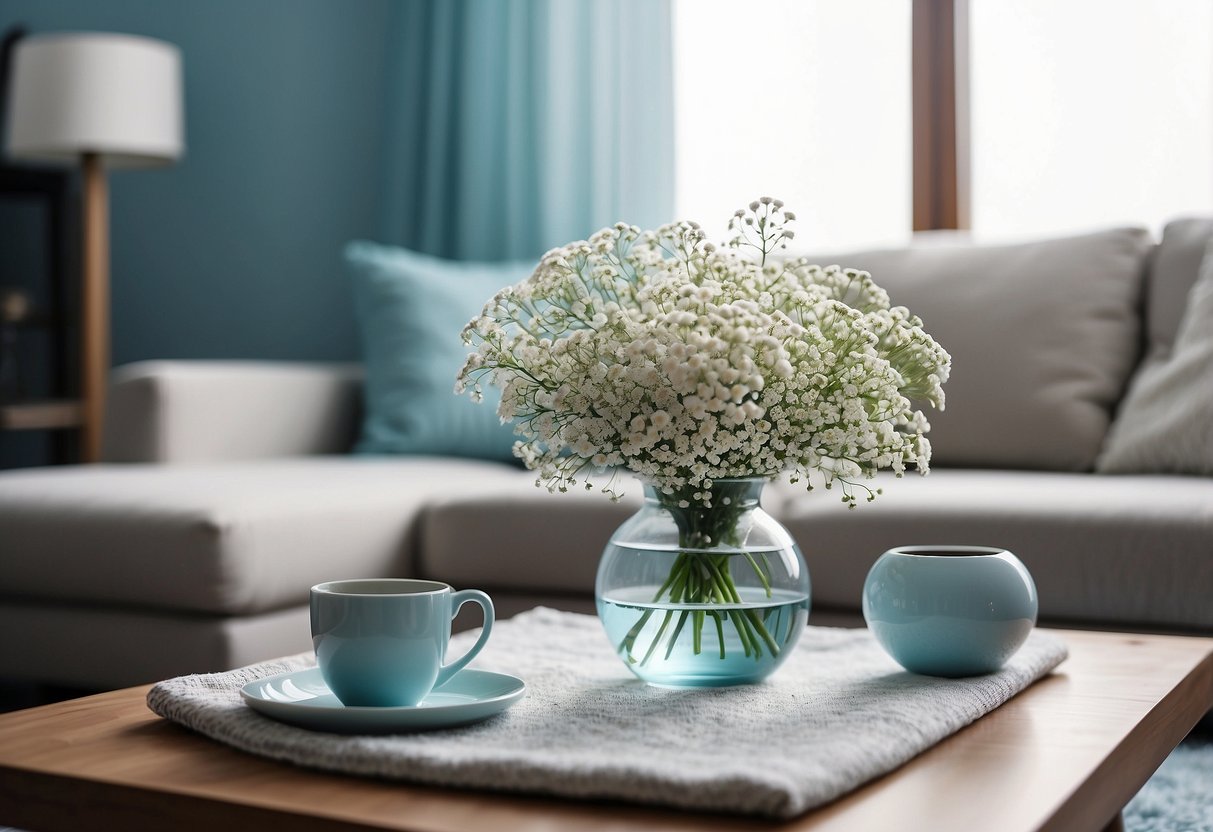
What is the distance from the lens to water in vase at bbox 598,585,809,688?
3.65 feet

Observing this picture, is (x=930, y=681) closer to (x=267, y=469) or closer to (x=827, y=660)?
(x=827, y=660)

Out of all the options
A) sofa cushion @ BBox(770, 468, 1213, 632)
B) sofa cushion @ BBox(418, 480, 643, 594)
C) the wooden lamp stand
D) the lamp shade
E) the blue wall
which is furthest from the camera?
the blue wall

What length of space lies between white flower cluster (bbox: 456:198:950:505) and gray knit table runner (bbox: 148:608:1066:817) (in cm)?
17

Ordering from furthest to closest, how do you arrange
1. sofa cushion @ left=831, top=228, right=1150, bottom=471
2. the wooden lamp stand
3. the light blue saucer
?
the wooden lamp stand, sofa cushion @ left=831, top=228, right=1150, bottom=471, the light blue saucer

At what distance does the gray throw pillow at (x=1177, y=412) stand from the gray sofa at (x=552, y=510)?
0.12 ft

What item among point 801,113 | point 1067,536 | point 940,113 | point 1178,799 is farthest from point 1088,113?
point 1178,799

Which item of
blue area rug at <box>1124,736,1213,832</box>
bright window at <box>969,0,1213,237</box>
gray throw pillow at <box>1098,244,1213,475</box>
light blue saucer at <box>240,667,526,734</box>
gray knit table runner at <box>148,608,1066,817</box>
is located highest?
bright window at <box>969,0,1213,237</box>

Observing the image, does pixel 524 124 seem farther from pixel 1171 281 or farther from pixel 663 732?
pixel 663 732

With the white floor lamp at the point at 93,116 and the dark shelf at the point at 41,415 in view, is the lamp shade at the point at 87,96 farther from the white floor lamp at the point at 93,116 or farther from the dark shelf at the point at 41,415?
the dark shelf at the point at 41,415

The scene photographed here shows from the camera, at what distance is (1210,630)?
1.83 m

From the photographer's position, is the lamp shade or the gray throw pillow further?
the lamp shade

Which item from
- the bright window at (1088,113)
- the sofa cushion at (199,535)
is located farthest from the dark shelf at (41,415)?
the bright window at (1088,113)

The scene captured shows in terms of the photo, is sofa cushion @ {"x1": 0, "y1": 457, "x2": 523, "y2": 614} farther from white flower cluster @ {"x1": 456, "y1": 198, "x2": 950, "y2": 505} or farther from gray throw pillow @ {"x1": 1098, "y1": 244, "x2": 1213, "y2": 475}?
gray throw pillow @ {"x1": 1098, "y1": 244, "x2": 1213, "y2": 475}

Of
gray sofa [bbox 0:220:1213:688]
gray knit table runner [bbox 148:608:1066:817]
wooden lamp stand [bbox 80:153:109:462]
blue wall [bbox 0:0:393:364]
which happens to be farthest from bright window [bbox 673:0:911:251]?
gray knit table runner [bbox 148:608:1066:817]
